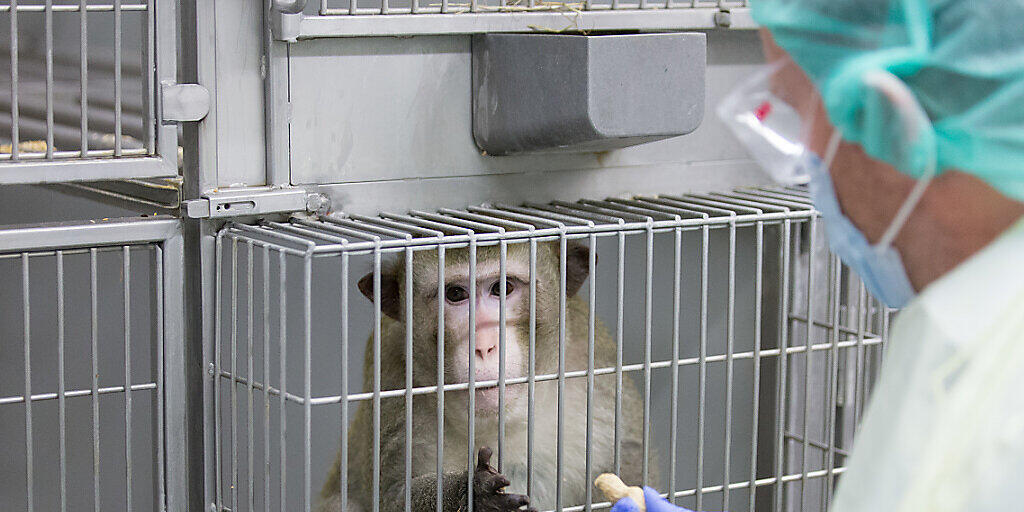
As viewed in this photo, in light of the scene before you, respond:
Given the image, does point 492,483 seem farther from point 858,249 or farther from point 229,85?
point 858,249

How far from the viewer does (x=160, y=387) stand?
2318mm

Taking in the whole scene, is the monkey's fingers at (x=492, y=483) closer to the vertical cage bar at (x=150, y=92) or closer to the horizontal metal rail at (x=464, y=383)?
the horizontal metal rail at (x=464, y=383)

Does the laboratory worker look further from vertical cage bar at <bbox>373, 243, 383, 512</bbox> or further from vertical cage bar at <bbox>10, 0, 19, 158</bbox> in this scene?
vertical cage bar at <bbox>10, 0, 19, 158</bbox>

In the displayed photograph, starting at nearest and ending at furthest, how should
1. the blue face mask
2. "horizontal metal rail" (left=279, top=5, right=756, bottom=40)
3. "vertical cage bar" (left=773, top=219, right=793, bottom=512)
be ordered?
the blue face mask, "horizontal metal rail" (left=279, top=5, right=756, bottom=40), "vertical cage bar" (left=773, top=219, right=793, bottom=512)

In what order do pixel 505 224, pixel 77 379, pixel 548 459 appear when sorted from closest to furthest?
pixel 505 224 < pixel 548 459 < pixel 77 379

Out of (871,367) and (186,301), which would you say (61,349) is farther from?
(871,367)

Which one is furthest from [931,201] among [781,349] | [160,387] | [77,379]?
[77,379]

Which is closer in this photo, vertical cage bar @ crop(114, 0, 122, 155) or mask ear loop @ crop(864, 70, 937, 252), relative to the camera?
mask ear loop @ crop(864, 70, 937, 252)

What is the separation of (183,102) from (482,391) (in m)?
0.88

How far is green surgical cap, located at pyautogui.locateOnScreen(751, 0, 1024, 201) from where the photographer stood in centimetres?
109

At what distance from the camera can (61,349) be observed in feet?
7.02

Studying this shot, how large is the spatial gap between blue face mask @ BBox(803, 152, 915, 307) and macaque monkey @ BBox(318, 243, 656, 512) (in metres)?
1.22

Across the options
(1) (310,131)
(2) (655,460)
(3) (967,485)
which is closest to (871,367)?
(2) (655,460)

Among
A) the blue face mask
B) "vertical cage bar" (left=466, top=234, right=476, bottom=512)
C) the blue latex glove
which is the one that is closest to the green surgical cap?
the blue face mask
